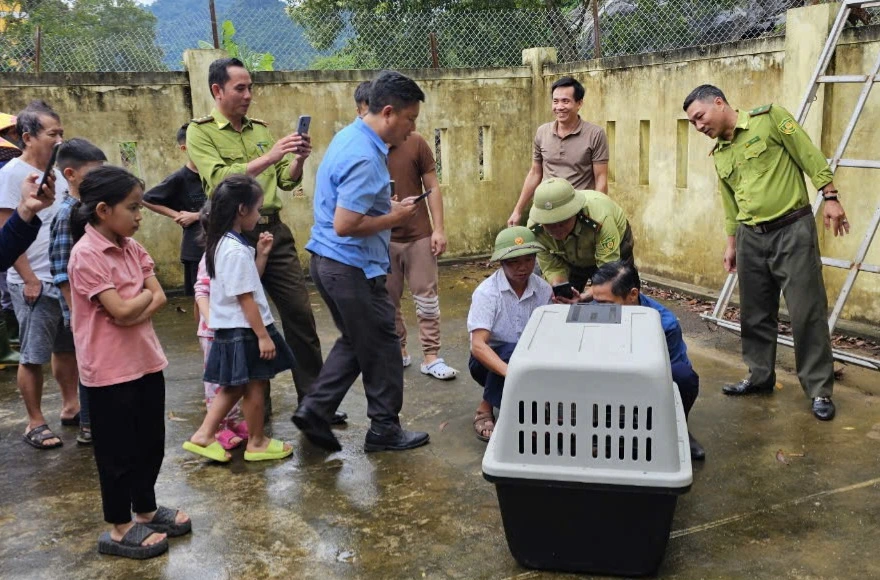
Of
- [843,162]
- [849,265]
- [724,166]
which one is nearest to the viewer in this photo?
[724,166]

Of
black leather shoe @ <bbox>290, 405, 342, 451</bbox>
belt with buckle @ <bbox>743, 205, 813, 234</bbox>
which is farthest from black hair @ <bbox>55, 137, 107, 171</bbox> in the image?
belt with buckle @ <bbox>743, 205, 813, 234</bbox>

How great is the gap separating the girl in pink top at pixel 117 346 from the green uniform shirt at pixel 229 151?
111cm

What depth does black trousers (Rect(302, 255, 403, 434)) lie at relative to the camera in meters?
3.71

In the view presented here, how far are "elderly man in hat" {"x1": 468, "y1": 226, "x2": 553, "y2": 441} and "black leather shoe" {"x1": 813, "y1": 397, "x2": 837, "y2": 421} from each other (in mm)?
1473

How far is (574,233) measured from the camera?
13.5ft

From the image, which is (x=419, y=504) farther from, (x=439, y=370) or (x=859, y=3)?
(x=859, y=3)

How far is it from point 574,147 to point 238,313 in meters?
2.49

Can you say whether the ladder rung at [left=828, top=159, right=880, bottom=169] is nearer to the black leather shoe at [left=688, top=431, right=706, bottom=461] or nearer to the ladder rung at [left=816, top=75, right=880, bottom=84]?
the ladder rung at [left=816, top=75, right=880, bottom=84]

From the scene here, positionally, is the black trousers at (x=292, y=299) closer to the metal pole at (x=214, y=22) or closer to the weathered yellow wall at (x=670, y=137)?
the weathered yellow wall at (x=670, y=137)

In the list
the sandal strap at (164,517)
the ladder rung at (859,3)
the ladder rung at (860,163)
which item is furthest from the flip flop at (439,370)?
the ladder rung at (859,3)

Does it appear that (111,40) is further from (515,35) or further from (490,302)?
(490,302)

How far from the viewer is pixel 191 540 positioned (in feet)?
10.3

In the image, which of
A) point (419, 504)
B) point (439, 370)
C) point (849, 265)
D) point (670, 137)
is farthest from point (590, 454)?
point (670, 137)

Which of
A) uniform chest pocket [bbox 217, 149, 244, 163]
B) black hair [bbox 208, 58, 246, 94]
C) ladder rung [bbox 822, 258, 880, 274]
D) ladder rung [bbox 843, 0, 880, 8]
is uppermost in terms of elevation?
ladder rung [bbox 843, 0, 880, 8]
